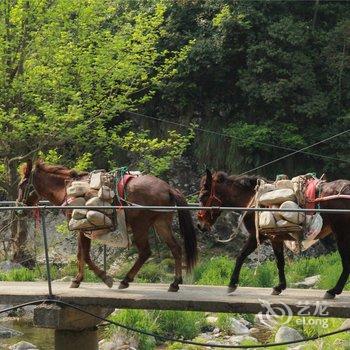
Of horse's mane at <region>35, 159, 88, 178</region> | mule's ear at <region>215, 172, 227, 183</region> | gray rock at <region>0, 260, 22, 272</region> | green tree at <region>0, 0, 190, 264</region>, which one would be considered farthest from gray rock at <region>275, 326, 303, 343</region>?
gray rock at <region>0, 260, 22, 272</region>

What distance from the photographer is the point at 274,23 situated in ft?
70.3

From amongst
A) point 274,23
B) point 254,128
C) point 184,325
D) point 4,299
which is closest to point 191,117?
point 254,128

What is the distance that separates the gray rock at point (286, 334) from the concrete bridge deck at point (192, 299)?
9.89 ft

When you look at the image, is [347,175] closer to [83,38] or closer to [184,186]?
[184,186]

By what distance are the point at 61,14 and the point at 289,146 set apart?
860 centimetres

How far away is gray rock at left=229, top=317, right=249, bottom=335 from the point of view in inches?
492

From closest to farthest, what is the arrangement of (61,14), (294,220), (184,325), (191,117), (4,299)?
(294,220) → (4,299) → (184,325) → (61,14) → (191,117)

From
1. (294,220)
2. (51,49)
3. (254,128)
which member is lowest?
(254,128)

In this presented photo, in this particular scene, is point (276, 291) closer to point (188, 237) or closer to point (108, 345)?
point (188, 237)

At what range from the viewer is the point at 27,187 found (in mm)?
9172

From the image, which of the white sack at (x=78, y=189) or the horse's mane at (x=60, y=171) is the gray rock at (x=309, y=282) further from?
the white sack at (x=78, y=189)

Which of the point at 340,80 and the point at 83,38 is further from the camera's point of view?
the point at 340,80

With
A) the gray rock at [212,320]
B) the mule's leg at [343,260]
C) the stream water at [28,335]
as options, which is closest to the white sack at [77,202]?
the mule's leg at [343,260]

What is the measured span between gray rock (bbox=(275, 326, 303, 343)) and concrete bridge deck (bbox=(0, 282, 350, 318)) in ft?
9.89
